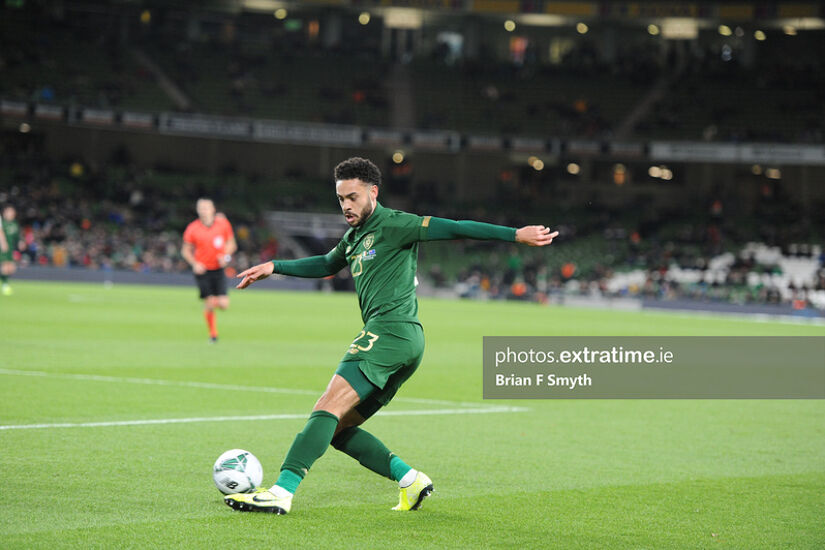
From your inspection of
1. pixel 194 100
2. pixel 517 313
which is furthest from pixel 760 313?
pixel 194 100

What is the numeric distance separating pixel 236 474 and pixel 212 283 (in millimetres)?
12540

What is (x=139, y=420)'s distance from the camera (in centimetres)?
1022

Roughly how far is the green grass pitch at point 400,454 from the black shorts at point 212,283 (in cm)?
121

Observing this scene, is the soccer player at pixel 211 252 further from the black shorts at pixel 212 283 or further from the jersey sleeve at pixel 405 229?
the jersey sleeve at pixel 405 229

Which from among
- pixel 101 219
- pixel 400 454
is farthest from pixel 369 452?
pixel 101 219

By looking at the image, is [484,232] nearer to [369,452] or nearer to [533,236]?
[533,236]

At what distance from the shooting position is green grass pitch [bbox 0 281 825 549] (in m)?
6.02

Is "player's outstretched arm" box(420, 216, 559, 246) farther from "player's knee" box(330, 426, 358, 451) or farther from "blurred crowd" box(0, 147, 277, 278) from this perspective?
"blurred crowd" box(0, 147, 277, 278)

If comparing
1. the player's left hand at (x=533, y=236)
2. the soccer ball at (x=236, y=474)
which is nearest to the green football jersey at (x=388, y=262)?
the player's left hand at (x=533, y=236)

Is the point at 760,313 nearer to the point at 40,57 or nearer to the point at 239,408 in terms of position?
the point at 239,408

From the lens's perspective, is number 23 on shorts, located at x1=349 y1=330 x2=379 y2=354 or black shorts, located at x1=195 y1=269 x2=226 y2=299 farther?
black shorts, located at x1=195 y1=269 x2=226 y2=299

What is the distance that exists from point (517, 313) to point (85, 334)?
18.6m

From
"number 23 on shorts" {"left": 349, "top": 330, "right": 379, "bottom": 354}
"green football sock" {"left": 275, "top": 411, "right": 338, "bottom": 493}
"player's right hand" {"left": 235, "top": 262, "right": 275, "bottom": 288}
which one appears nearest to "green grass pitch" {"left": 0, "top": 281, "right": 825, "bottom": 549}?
"green football sock" {"left": 275, "top": 411, "right": 338, "bottom": 493}

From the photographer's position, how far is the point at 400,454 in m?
8.90
